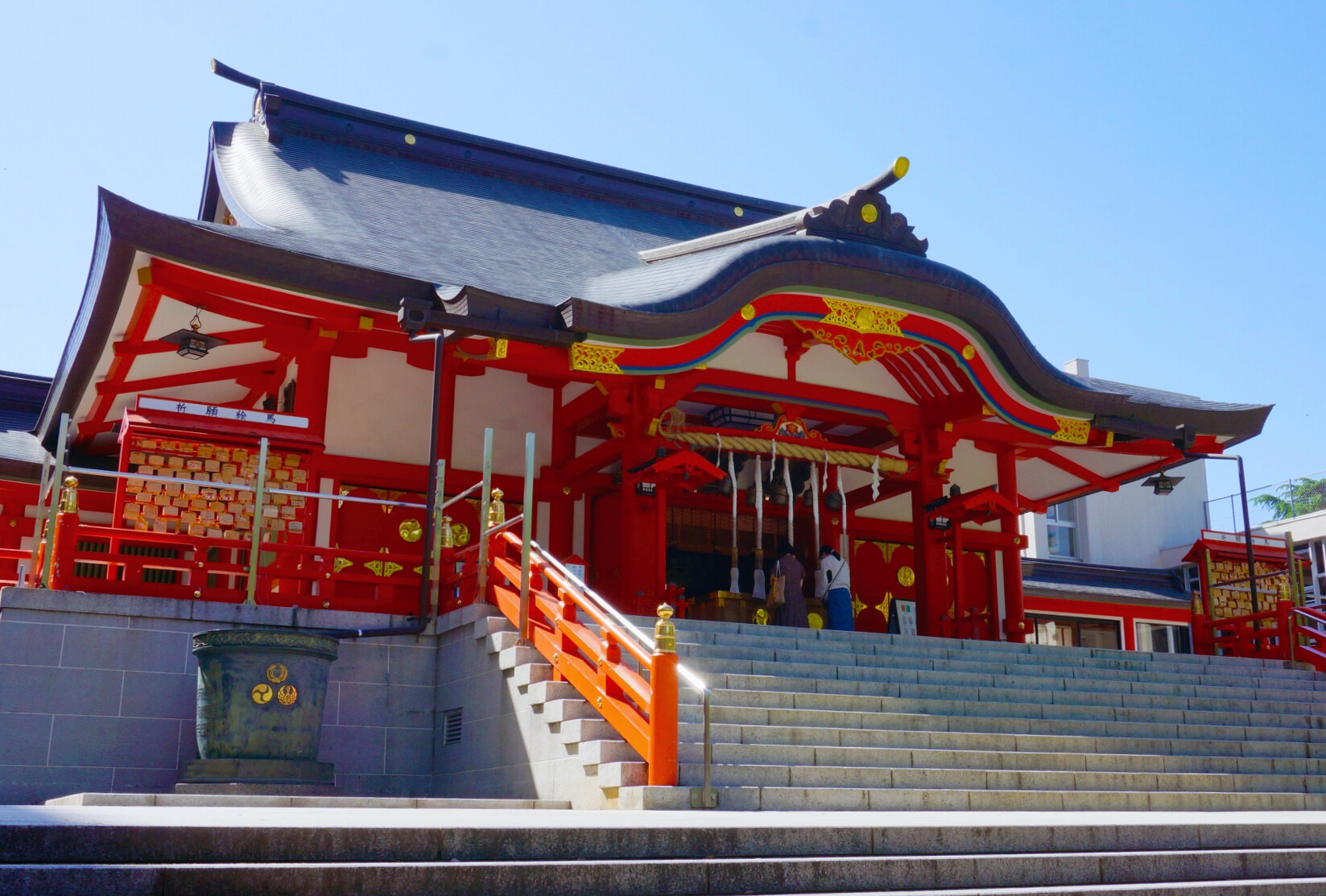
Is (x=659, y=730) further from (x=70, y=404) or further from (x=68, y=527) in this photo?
Answer: (x=70, y=404)

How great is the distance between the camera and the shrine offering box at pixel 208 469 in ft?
33.8

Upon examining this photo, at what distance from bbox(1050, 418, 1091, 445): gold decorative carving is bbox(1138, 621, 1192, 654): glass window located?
10.0 m

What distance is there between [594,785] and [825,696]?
7.32 feet

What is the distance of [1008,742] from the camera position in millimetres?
9164

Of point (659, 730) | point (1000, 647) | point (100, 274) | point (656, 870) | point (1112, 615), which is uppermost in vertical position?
point (100, 274)

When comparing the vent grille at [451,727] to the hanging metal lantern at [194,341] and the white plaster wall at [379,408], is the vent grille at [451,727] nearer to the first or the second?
the hanging metal lantern at [194,341]

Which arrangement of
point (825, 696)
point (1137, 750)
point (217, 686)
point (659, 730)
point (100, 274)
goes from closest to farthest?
point (659, 730), point (217, 686), point (825, 696), point (1137, 750), point (100, 274)

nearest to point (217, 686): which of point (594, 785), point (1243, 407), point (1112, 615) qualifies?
point (594, 785)

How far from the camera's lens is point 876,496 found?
49.7 feet

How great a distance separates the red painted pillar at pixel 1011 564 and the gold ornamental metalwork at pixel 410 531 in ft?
22.4

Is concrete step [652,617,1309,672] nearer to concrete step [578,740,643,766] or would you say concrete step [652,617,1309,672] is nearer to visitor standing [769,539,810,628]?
concrete step [578,740,643,766]

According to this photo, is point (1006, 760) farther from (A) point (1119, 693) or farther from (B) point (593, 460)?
(B) point (593, 460)

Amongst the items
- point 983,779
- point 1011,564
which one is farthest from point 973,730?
point 1011,564

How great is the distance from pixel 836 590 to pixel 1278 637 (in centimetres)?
498
